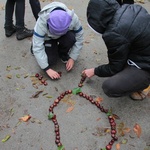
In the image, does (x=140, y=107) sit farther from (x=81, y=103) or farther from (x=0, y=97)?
(x=0, y=97)

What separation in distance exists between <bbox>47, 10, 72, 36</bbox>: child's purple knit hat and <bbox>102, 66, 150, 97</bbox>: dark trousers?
2.12 ft

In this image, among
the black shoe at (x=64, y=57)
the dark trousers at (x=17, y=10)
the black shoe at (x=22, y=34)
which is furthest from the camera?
the black shoe at (x=22, y=34)

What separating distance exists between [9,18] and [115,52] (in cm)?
175

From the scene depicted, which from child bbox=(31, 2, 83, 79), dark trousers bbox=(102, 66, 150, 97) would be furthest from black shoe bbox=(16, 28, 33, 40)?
dark trousers bbox=(102, 66, 150, 97)

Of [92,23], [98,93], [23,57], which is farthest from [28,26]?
[92,23]

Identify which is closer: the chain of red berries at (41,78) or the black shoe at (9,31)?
the chain of red berries at (41,78)

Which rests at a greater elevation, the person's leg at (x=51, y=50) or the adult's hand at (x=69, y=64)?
the person's leg at (x=51, y=50)

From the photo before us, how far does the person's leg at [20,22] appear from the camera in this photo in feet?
9.80

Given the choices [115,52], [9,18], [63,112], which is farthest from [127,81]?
[9,18]

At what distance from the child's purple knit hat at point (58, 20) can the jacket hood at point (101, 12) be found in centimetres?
41

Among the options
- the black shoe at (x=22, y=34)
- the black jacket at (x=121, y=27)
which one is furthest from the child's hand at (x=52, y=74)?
the black shoe at (x=22, y=34)

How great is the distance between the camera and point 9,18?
124 inches

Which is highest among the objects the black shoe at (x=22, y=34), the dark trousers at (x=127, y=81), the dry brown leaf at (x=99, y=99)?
the dark trousers at (x=127, y=81)

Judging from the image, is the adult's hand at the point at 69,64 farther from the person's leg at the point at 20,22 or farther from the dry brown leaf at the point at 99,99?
the person's leg at the point at 20,22
